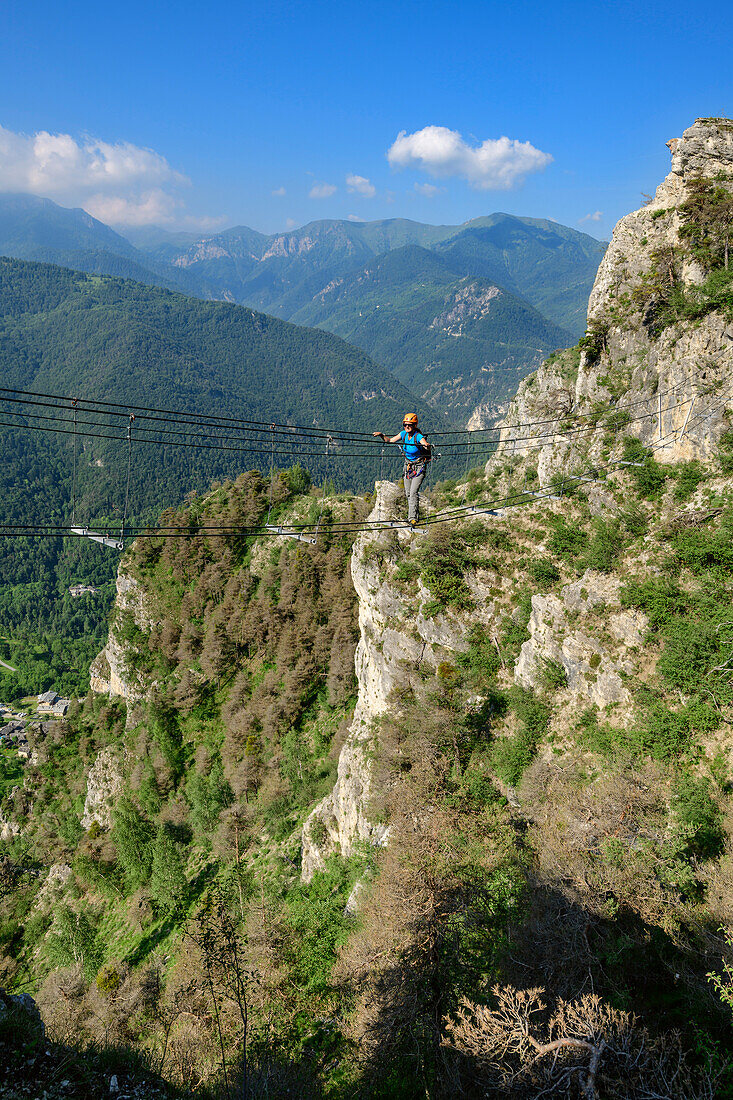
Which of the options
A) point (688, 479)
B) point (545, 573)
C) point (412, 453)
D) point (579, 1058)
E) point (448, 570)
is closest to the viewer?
point (579, 1058)

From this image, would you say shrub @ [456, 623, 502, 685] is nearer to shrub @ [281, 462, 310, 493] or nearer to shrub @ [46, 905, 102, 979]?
shrub @ [281, 462, 310, 493]

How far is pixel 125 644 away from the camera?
5641 centimetres

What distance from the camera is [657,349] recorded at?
2884cm

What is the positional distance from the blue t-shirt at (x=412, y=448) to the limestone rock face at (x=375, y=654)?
12.9m

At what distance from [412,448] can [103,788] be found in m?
51.4

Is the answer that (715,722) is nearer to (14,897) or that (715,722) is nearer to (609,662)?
(609,662)

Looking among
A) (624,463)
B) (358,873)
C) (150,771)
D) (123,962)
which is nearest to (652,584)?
(624,463)

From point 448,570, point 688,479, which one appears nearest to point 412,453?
point 448,570

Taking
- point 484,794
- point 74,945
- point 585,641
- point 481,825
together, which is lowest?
point 74,945

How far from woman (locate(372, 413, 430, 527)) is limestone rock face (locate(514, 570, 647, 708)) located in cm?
1076

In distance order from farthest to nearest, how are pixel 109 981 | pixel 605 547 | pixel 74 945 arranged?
1. pixel 74 945
2. pixel 109 981
3. pixel 605 547

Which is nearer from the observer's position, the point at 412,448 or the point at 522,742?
the point at 412,448

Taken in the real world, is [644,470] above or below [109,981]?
above

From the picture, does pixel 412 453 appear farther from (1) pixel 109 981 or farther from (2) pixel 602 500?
(1) pixel 109 981
